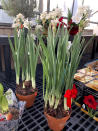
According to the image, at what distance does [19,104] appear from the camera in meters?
0.64

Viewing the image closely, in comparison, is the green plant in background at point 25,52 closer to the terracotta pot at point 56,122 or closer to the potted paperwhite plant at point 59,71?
the potted paperwhite plant at point 59,71

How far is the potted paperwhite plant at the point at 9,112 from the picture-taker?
0.49 metres

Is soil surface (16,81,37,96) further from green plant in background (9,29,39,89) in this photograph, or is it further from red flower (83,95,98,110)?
red flower (83,95,98,110)

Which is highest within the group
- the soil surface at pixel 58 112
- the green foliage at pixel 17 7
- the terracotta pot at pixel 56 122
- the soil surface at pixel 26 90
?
the green foliage at pixel 17 7

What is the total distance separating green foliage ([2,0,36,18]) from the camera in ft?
7.34

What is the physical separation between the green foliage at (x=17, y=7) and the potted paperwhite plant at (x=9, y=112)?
205 cm

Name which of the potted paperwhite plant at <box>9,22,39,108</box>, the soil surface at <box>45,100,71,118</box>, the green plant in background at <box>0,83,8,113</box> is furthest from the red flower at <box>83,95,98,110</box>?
the green plant in background at <box>0,83,8,113</box>

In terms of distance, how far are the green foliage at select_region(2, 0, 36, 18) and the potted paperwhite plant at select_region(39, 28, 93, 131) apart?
202 centimetres

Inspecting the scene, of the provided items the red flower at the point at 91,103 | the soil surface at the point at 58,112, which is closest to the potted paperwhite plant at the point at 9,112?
the soil surface at the point at 58,112

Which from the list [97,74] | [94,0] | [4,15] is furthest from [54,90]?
[94,0]

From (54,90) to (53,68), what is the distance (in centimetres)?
11

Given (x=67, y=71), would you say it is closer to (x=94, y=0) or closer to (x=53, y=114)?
(x=53, y=114)

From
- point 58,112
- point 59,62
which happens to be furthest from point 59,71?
point 58,112

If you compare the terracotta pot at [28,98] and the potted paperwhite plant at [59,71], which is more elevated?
the potted paperwhite plant at [59,71]
